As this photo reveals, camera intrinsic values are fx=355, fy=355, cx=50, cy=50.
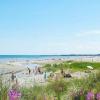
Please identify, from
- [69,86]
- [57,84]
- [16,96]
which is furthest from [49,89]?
[16,96]

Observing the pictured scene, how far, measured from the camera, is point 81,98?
10.4 m

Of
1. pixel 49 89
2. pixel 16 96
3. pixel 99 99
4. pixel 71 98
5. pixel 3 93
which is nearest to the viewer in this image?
pixel 16 96

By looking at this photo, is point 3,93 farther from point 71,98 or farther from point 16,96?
point 71,98

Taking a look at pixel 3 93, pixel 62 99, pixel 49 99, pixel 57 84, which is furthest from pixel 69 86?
pixel 3 93

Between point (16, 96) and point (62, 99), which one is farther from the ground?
point (16, 96)

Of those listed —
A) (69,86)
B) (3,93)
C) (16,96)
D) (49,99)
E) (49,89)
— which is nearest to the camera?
(16,96)

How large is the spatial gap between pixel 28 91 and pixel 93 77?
14.6 ft

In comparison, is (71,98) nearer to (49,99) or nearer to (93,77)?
(49,99)

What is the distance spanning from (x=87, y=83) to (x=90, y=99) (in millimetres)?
5628

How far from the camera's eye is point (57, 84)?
13641mm

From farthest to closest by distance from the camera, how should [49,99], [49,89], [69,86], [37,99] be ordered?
[69,86], [49,89], [49,99], [37,99]

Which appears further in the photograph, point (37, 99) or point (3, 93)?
point (37, 99)

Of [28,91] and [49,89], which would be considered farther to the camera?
[49,89]

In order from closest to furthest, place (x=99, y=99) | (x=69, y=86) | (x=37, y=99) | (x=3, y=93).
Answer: (x=99, y=99), (x=3, y=93), (x=37, y=99), (x=69, y=86)
